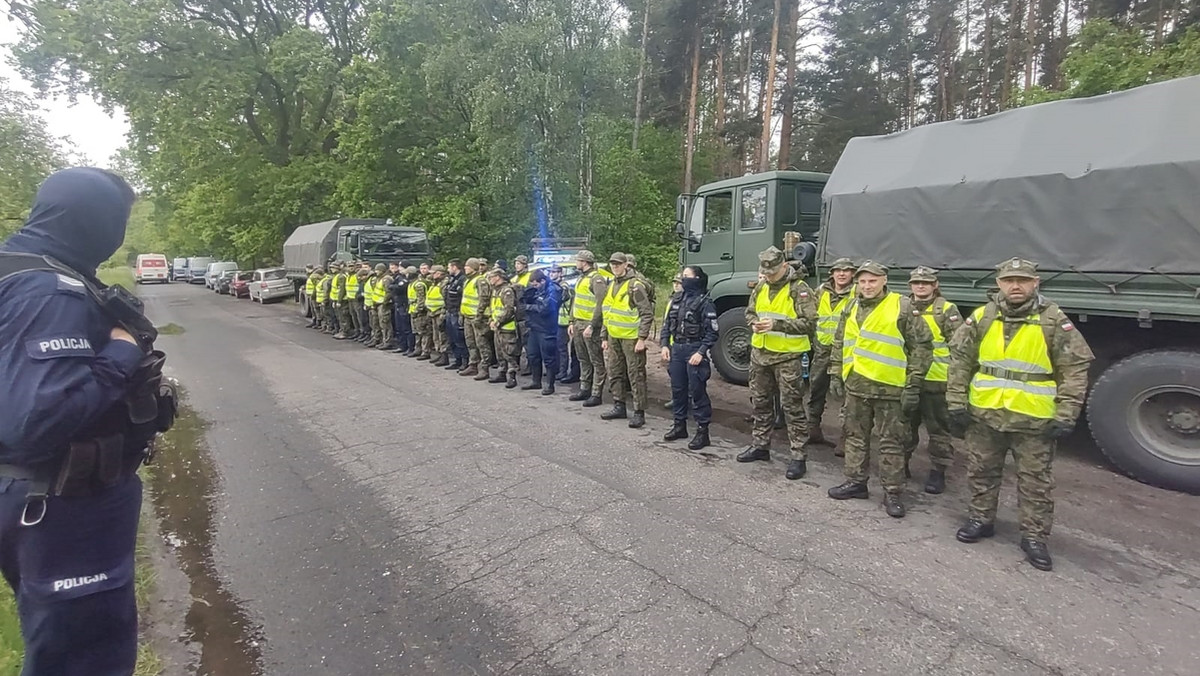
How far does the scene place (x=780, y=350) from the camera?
5289mm

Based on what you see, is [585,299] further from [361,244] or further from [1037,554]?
[361,244]

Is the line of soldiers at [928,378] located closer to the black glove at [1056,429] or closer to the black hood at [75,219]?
the black glove at [1056,429]

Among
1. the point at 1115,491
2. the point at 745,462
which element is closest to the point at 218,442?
the point at 745,462

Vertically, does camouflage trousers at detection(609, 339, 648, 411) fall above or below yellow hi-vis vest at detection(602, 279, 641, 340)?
below

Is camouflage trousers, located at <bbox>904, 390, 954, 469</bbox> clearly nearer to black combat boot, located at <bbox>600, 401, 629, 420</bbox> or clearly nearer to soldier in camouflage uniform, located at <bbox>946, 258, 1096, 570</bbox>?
soldier in camouflage uniform, located at <bbox>946, 258, 1096, 570</bbox>

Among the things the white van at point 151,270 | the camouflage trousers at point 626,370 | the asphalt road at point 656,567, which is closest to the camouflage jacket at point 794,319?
the asphalt road at point 656,567

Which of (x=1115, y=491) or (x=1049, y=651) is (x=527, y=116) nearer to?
(x=1115, y=491)

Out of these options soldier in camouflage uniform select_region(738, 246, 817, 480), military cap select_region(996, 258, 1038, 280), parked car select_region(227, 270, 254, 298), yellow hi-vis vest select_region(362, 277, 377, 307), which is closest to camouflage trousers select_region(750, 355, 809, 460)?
soldier in camouflage uniform select_region(738, 246, 817, 480)

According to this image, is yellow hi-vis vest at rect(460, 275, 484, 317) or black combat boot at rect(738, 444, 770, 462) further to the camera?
yellow hi-vis vest at rect(460, 275, 484, 317)

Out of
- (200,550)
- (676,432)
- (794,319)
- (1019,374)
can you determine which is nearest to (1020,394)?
(1019,374)

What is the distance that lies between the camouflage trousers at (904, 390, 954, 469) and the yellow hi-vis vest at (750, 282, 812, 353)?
96 centimetres

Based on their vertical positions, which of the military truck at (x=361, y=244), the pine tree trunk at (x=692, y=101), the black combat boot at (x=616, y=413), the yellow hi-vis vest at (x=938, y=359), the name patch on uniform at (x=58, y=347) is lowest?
the black combat boot at (x=616, y=413)

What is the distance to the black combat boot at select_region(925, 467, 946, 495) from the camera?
4785 mm

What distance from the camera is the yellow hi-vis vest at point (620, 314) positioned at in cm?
Answer: 709
